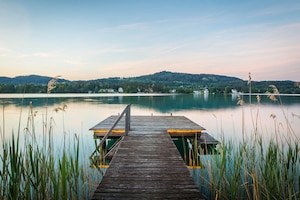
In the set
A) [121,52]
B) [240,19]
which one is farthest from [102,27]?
[240,19]

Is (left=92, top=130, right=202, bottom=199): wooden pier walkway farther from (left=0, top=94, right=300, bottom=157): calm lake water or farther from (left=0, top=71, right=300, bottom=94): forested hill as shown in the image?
(left=0, top=71, right=300, bottom=94): forested hill

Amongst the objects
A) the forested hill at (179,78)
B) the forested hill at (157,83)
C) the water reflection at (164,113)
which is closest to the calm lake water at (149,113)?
Result: the water reflection at (164,113)

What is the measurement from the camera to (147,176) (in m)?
2.93

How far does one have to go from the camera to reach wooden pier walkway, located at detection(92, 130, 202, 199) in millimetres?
2350

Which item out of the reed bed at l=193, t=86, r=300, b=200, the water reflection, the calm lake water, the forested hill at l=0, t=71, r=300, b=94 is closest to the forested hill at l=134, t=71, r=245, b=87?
the forested hill at l=0, t=71, r=300, b=94

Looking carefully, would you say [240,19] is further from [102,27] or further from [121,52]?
[121,52]

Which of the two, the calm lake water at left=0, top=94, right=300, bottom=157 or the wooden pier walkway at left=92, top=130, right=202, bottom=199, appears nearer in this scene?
the wooden pier walkway at left=92, top=130, right=202, bottom=199

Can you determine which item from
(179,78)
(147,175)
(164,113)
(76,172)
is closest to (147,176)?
(147,175)

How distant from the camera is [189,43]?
2325 cm

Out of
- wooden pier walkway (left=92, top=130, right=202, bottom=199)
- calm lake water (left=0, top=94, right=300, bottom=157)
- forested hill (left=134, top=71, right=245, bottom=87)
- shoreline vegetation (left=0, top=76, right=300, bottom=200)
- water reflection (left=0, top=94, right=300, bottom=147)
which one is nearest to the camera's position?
shoreline vegetation (left=0, top=76, right=300, bottom=200)

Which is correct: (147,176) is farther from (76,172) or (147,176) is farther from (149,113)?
(149,113)

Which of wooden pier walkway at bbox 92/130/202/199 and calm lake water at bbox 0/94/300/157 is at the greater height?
wooden pier walkway at bbox 92/130/202/199

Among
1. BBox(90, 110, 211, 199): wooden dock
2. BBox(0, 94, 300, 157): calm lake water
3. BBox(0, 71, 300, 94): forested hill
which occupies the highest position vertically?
BBox(0, 71, 300, 94): forested hill

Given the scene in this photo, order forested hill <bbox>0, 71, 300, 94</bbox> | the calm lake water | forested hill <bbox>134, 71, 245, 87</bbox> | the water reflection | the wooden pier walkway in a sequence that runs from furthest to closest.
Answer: forested hill <bbox>134, 71, 245, 87</bbox> → forested hill <bbox>0, 71, 300, 94</bbox> → the water reflection → the calm lake water → the wooden pier walkway
